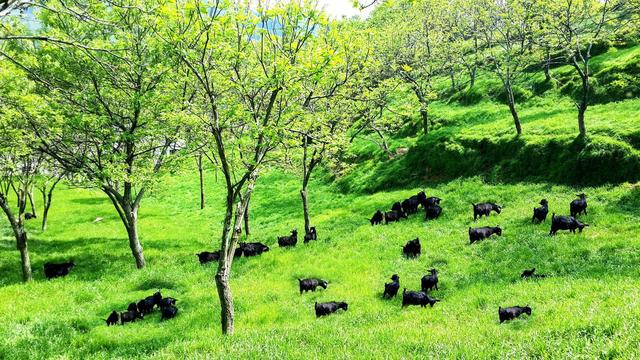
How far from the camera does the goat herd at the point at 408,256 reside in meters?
15.8

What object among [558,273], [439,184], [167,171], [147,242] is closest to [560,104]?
[439,184]

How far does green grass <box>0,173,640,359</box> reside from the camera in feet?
31.0

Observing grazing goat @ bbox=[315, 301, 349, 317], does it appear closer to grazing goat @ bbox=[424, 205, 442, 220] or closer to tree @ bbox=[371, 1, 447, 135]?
grazing goat @ bbox=[424, 205, 442, 220]

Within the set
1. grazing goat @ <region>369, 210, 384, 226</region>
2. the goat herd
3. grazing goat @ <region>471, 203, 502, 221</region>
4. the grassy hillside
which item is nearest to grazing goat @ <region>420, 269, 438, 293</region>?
the goat herd

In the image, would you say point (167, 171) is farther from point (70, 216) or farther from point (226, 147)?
point (70, 216)

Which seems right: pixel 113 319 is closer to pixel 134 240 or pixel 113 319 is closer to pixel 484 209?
pixel 134 240

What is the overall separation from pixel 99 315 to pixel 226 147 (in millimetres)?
10258

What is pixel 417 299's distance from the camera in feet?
51.7

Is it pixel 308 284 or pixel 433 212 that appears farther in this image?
pixel 433 212

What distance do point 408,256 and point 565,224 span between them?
7.99 metres

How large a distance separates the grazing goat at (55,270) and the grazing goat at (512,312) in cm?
2471

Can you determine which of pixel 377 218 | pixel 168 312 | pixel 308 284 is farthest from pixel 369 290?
pixel 377 218

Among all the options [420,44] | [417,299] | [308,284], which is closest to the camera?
[417,299]

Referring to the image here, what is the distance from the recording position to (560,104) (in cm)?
4278
